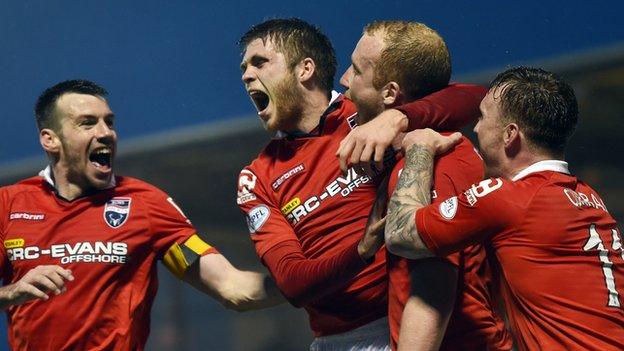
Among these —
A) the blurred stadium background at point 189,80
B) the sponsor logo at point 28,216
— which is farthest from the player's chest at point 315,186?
the blurred stadium background at point 189,80

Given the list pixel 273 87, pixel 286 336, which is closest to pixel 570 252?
pixel 273 87

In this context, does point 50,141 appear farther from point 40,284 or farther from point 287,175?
point 287,175

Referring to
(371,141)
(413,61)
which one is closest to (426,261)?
(371,141)

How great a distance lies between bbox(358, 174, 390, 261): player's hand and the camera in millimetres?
2779

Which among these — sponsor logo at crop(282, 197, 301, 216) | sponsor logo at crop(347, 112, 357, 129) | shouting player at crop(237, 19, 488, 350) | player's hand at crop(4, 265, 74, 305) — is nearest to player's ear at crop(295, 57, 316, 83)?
shouting player at crop(237, 19, 488, 350)

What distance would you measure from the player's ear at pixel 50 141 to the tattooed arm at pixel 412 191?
1.53 m

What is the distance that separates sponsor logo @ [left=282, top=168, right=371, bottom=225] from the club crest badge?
715mm

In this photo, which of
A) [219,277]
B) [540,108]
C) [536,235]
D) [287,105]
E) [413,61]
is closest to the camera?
[536,235]

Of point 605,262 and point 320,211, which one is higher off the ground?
point 320,211

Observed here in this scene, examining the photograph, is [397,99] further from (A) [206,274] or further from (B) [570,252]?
(A) [206,274]

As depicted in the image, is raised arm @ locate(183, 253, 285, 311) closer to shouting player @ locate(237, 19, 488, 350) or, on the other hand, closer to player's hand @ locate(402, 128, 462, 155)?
shouting player @ locate(237, 19, 488, 350)

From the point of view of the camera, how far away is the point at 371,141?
8.98 ft

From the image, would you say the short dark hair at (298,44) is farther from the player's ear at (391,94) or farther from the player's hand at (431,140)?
the player's hand at (431,140)

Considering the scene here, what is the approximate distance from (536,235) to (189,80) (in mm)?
2704
